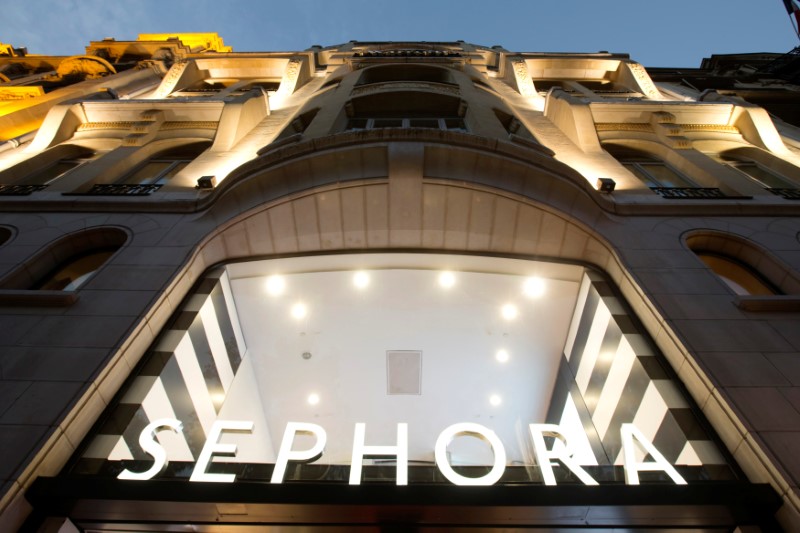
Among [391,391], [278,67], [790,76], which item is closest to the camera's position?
[391,391]

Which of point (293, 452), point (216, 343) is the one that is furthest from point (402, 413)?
point (293, 452)

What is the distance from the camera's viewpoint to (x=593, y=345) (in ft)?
27.4

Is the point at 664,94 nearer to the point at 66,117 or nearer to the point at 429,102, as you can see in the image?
the point at 429,102

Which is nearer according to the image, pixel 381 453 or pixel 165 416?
pixel 381 453

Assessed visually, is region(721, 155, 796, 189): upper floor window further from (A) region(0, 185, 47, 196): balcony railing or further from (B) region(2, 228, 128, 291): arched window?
(A) region(0, 185, 47, 196): balcony railing

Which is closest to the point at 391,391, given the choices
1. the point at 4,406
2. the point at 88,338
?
the point at 88,338

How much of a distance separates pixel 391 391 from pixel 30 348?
725cm

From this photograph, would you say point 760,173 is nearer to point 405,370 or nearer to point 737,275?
point 737,275

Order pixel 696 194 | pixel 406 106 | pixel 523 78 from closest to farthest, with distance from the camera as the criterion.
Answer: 1. pixel 696 194
2. pixel 406 106
3. pixel 523 78

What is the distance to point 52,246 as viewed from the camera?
8.17 metres

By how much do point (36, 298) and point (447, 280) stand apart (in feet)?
24.7

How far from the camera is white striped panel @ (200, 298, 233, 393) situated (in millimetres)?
8172

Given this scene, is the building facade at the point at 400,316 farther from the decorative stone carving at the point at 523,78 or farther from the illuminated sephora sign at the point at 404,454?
the decorative stone carving at the point at 523,78

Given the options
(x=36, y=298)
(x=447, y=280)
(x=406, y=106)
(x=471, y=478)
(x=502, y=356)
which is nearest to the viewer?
(x=471, y=478)
